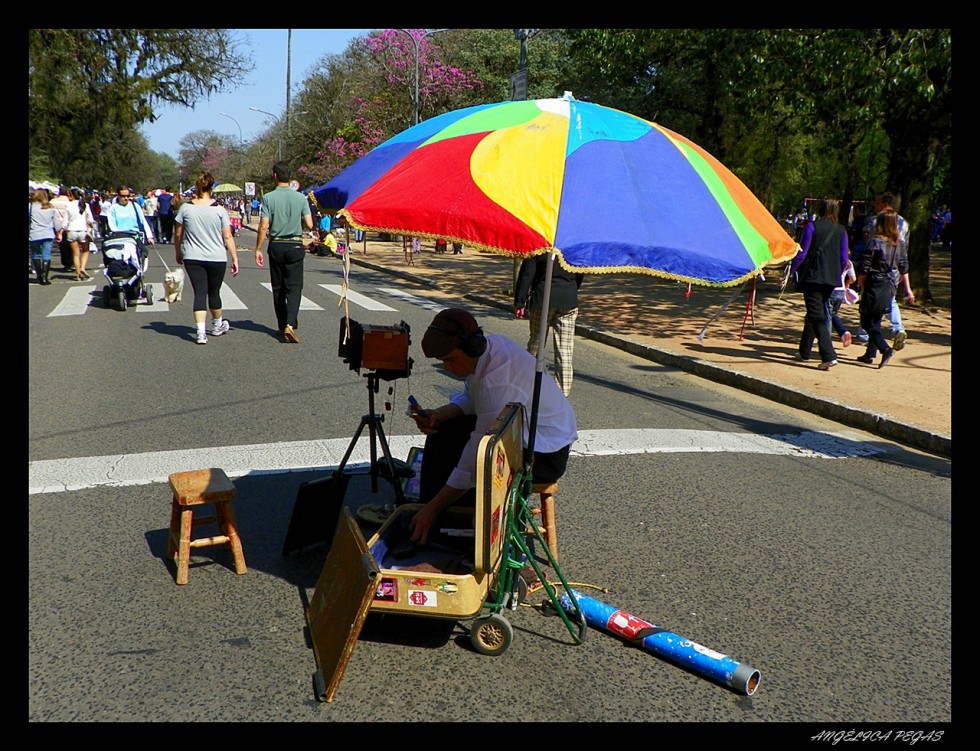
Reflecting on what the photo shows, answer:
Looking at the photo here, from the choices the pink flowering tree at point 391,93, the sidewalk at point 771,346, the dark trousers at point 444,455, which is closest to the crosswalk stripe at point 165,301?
the sidewalk at point 771,346

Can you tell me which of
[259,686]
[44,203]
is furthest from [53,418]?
[44,203]

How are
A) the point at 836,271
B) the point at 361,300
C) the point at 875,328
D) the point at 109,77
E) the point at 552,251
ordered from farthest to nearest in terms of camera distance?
the point at 109,77 → the point at 361,300 → the point at 875,328 → the point at 836,271 → the point at 552,251

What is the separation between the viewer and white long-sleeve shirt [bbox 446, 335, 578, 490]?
3699 millimetres

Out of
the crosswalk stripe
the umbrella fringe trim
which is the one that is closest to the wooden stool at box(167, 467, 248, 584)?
the umbrella fringe trim

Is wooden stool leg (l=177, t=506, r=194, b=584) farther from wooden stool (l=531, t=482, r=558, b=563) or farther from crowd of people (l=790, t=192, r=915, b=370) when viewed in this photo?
crowd of people (l=790, t=192, r=915, b=370)

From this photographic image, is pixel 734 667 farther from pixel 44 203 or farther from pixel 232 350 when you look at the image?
pixel 44 203

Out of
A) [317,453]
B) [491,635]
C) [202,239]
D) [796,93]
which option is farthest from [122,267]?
[796,93]

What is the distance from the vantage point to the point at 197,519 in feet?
13.3

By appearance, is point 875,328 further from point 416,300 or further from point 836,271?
point 416,300

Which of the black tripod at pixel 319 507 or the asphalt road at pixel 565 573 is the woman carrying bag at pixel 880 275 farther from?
the black tripod at pixel 319 507

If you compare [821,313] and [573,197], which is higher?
[573,197]

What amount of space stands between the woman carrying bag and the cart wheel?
7.20m

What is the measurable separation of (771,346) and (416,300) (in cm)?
668

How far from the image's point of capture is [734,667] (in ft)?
10.3
